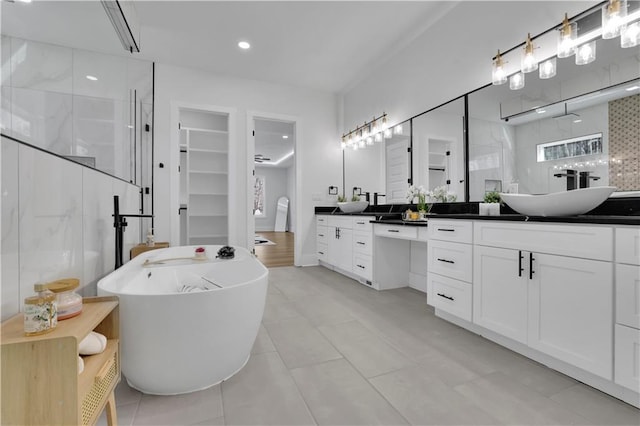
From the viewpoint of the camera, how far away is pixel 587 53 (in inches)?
73.7

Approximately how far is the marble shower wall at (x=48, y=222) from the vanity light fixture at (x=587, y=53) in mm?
3023

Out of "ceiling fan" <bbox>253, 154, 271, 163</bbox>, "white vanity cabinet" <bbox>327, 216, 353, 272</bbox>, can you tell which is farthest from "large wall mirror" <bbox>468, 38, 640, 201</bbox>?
"ceiling fan" <bbox>253, 154, 271, 163</bbox>

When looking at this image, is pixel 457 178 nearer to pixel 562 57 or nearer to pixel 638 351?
pixel 562 57

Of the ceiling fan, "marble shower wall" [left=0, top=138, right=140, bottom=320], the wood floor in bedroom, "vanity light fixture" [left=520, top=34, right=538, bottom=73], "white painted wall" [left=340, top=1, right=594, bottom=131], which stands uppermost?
the ceiling fan

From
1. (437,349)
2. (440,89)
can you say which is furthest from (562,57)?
(437,349)

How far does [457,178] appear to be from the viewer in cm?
288

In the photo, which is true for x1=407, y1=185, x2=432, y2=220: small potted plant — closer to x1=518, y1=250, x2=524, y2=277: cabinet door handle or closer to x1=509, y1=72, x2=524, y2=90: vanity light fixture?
x1=509, y1=72, x2=524, y2=90: vanity light fixture

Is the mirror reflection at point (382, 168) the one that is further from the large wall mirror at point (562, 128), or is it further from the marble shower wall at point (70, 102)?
the marble shower wall at point (70, 102)

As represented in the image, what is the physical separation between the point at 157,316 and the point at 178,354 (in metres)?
0.22

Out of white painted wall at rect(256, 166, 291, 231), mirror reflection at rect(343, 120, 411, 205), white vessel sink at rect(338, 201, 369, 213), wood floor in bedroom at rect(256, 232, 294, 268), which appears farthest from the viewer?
white painted wall at rect(256, 166, 291, 231)

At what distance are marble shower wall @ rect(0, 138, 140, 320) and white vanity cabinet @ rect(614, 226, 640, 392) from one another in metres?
2.41

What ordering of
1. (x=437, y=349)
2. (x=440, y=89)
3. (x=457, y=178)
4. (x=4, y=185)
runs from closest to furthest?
(x=4, y=185) < (x=437, y=349) < (x=457, y=178) < (x=440, y=89)

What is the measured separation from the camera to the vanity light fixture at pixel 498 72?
237cm

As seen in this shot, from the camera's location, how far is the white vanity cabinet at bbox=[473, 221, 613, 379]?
137 cm
